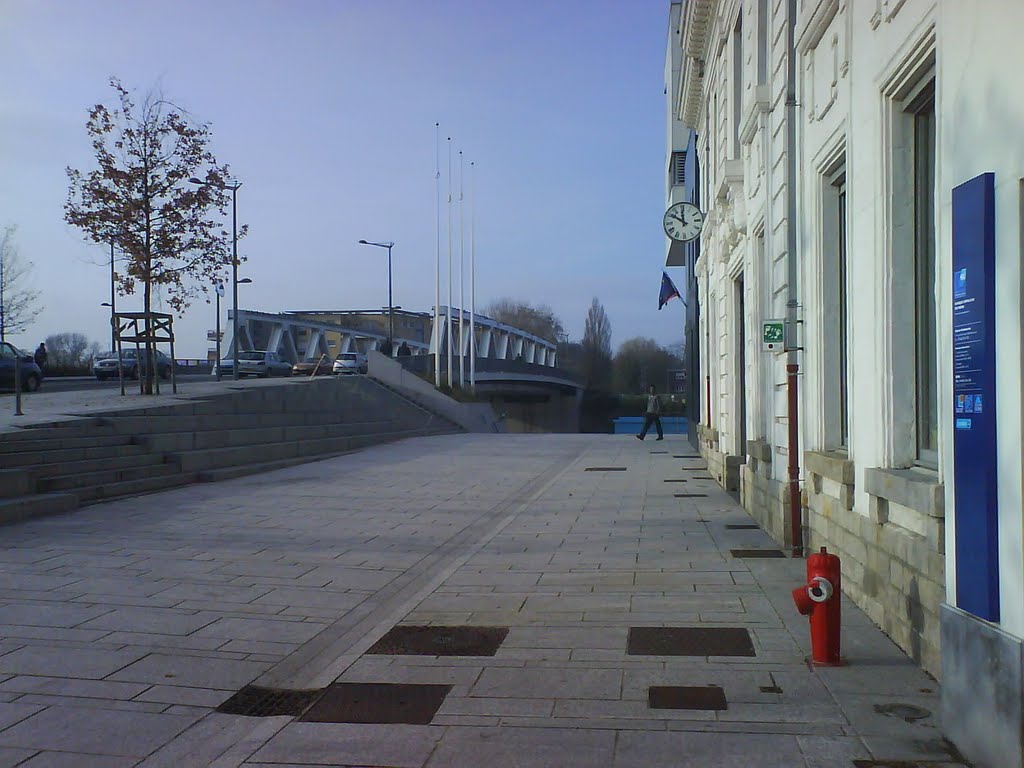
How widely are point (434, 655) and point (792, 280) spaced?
17.7ft

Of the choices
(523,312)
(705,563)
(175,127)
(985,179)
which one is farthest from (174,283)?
(523,312)

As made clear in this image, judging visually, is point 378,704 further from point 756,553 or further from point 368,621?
point 756,553

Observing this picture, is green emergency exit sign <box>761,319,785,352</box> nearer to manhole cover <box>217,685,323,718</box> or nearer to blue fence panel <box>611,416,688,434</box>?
manhole cover <box>217,685,323,718</box>

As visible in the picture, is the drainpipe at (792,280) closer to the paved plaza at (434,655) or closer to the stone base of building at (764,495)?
the stone base of building at (764,495)

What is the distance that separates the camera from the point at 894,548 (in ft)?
19.7

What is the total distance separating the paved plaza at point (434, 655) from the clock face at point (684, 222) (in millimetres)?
9794

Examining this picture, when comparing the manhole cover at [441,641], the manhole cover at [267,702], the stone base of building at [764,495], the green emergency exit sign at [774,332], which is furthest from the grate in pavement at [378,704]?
the green emergency exit sign at [774,332]

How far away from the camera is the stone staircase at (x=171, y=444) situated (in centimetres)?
1294

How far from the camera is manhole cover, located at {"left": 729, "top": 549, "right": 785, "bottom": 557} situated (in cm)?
957

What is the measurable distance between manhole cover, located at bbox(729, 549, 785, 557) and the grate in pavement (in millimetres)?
4827

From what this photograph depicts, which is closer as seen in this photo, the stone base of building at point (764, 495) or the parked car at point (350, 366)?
the stone base of building at point (764, 495)

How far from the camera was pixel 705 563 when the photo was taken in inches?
362

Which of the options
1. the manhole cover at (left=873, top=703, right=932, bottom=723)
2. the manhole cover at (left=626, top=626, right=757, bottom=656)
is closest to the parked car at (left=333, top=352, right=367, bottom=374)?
the manhole cover at (left=626, top=626, right=757, bottom=656)

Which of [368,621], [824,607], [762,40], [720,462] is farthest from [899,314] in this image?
[720,462]
